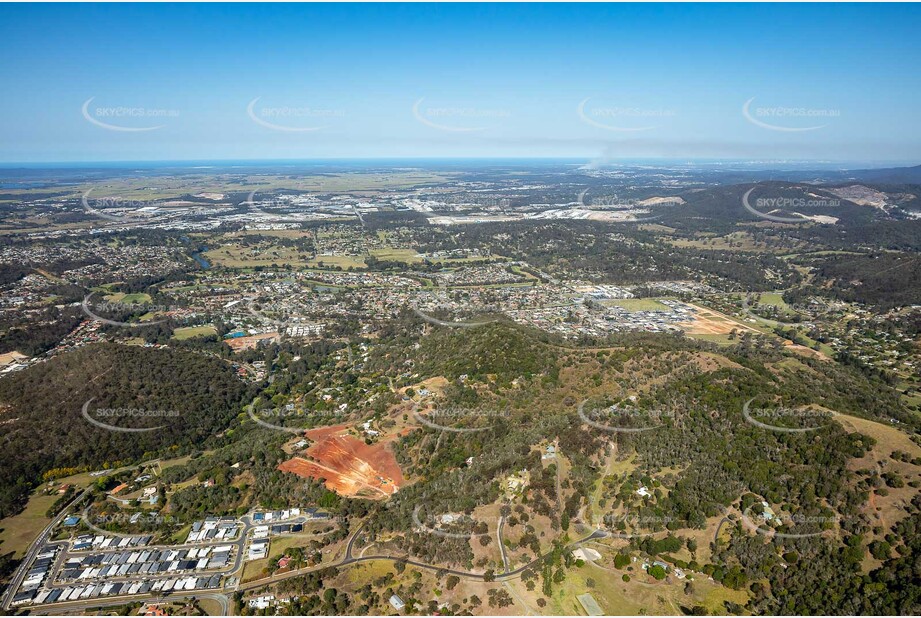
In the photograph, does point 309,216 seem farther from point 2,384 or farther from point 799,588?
point 799,588

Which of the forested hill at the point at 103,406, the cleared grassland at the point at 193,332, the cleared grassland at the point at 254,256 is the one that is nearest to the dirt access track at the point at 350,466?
the forested hill at the point at 103,406

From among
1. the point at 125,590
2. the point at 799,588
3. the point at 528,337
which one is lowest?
the point at 125,590

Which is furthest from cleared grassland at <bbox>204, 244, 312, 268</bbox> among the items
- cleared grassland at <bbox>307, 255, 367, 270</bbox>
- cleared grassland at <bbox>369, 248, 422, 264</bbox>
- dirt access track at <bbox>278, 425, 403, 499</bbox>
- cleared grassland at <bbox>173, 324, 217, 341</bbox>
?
dirt access track at <bbox>278, 425, 403, 499</bbox>

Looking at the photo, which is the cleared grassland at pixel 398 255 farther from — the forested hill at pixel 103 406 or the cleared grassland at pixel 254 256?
the forested hill at pixel 103 406

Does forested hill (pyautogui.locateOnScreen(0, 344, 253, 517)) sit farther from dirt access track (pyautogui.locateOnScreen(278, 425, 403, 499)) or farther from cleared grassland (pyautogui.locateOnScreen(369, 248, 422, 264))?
cleared grassland (pyautogui.locateOnScreen(369, 248, 422, 264))

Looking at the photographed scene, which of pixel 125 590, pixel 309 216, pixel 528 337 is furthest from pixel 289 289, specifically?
pixel 309 216
